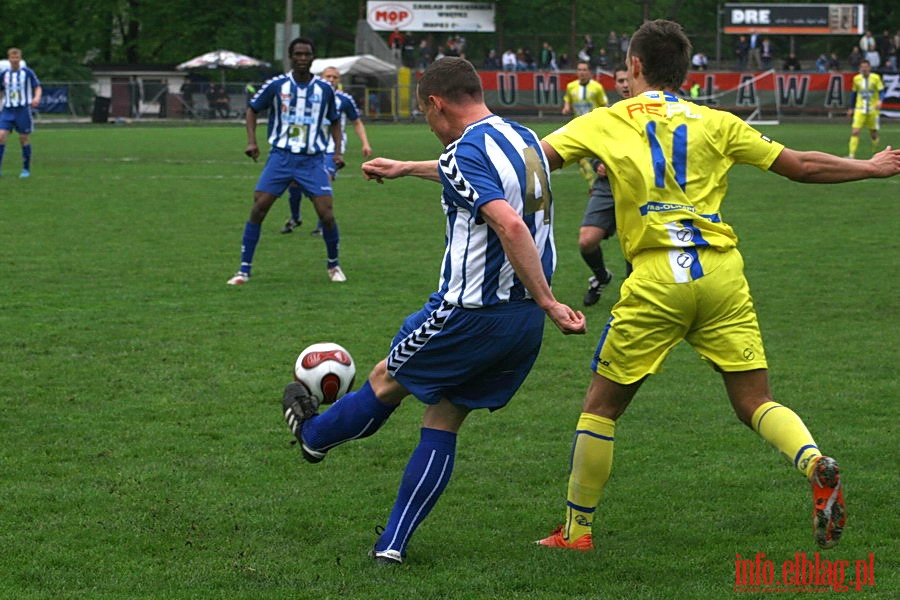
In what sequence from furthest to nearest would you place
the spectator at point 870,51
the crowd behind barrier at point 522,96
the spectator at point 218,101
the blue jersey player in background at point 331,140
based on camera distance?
the spectator at point 870,51
the spectator at point 218,101
the crowd behind barrier at point 522,96
the blue jersey player in background at point 331,140

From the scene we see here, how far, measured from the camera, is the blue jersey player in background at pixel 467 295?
455 cm

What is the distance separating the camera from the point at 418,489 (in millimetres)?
4840

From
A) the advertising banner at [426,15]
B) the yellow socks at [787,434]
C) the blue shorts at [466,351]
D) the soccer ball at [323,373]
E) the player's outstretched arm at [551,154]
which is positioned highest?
the advertising banner at [426,15]

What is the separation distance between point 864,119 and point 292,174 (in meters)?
19.5

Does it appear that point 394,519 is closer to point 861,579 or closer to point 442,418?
point 442,418

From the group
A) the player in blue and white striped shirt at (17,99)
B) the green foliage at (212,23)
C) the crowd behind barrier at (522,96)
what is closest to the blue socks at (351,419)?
the player in blue and white striped shirt at (17,99)

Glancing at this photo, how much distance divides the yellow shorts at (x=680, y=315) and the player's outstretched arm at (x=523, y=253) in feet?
1.46

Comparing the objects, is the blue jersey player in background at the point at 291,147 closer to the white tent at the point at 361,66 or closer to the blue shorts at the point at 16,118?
the blue shorts at the point at 16,118

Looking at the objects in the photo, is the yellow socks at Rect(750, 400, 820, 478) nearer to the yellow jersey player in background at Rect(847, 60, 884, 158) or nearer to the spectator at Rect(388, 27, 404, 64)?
the yellow jersey player in background at Rect(847, 60, 884, 158)

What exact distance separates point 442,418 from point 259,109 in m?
7.59

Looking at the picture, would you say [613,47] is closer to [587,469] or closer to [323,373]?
[323,373]

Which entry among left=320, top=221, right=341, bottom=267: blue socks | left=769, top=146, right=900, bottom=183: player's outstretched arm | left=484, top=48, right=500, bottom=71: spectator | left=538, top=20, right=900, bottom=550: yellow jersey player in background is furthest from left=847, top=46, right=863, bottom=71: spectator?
left=538, top=20, right=900, bottom=550: yellow jersey player in background

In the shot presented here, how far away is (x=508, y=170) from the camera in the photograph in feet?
15.2

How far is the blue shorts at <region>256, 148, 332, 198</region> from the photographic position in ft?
38.7
